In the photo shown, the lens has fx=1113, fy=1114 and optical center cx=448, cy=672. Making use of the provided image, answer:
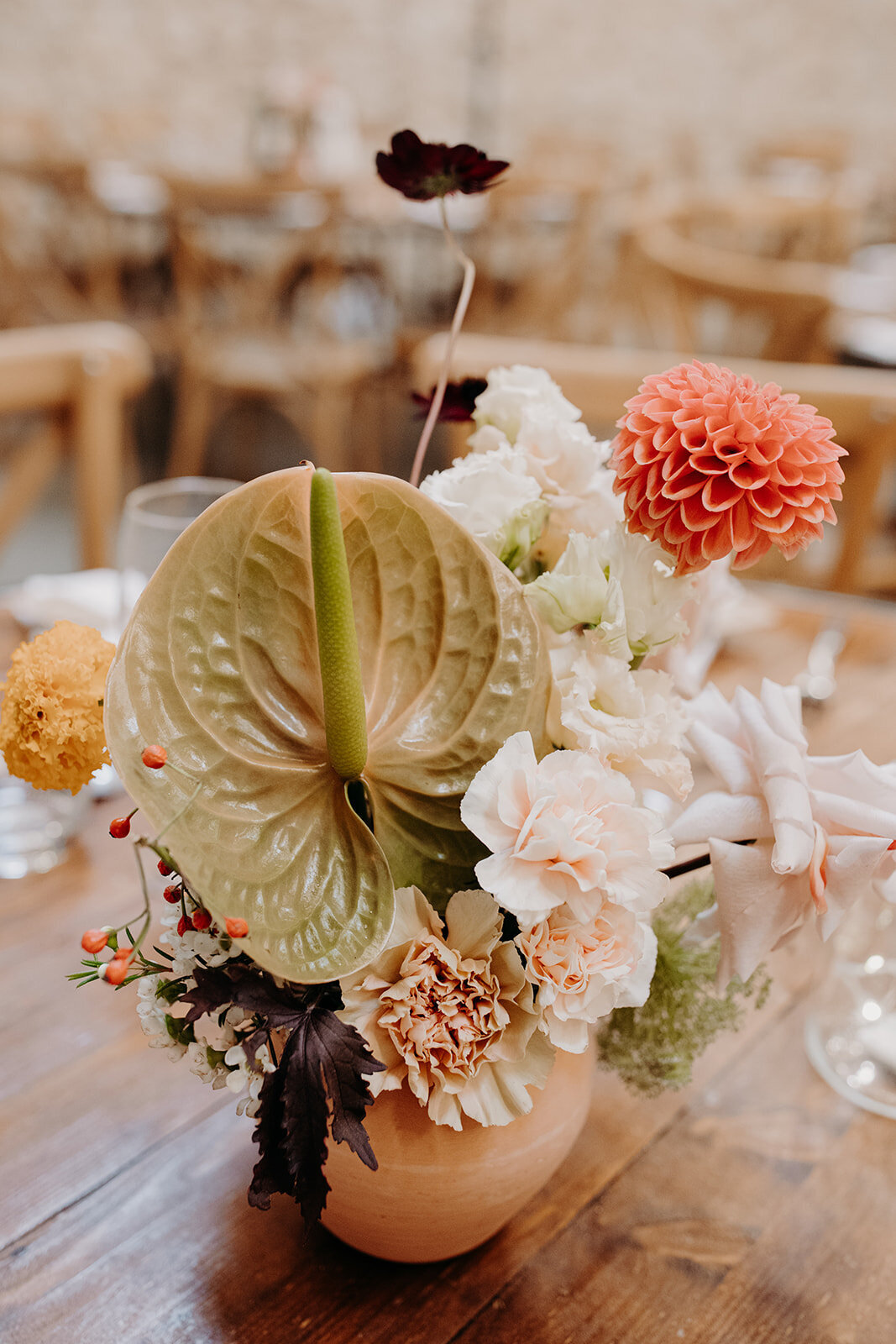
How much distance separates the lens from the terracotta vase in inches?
17.4

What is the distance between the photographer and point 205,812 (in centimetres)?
38

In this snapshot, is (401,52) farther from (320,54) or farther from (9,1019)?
(9,1019)

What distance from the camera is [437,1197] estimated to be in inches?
17.6

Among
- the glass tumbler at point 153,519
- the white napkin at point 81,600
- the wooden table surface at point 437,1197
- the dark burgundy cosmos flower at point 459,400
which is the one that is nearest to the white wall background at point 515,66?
the white napkin at point 81,600

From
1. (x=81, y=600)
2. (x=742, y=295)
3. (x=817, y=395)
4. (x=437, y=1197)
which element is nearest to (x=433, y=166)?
(x=437, y=1197)

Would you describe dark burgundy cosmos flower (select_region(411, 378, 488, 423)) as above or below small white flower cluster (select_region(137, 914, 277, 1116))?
above

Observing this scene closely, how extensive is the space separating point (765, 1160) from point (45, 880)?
47 cm

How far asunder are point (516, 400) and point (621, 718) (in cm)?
17

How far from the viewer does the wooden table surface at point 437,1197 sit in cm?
48

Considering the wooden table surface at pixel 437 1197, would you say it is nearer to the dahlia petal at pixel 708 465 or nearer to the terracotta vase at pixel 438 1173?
the terracotta vase at pixel 438 1173

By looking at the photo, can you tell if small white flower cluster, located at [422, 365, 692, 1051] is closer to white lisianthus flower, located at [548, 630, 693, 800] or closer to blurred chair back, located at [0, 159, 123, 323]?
white lisianthus flower, located at [548, 630, 693, 800]

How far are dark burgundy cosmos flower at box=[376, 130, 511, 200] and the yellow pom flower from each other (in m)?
0.25

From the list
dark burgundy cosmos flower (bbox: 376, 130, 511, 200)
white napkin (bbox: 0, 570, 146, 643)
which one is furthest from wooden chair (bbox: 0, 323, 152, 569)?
dark burgundy cosmos flower (bbox: 376, 130, 511, 200)

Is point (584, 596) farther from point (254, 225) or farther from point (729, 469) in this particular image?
point (254, 225)
